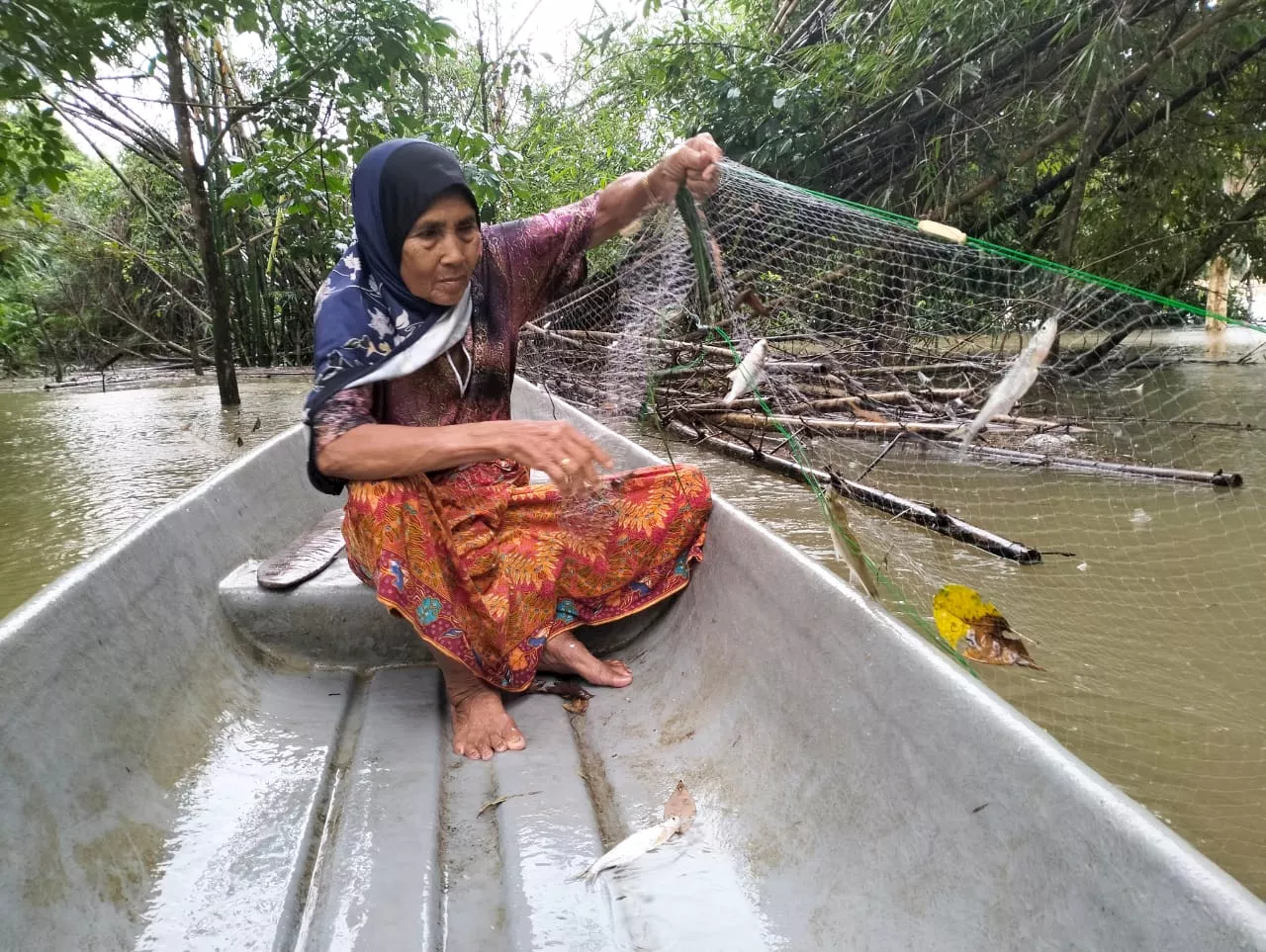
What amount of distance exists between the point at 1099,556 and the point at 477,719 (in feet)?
7.41

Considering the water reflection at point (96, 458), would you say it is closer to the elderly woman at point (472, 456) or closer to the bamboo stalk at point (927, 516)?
the elderly woman at point (472, 456)

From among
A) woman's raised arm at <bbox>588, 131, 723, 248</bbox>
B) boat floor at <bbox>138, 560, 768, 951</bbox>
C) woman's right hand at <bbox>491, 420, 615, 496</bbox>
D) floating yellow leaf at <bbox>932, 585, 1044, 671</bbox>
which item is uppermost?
woman's raised arm at <bbox>588, 131, 723, 248</bbox>

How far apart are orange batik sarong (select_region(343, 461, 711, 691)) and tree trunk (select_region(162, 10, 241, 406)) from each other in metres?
4.81

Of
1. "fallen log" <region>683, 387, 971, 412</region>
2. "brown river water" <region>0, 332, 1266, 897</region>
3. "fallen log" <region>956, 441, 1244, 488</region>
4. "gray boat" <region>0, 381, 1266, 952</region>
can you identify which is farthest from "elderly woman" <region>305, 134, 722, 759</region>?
"fallen log" <region>683, 387, 971, 412</region>

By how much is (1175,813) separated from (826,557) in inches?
56.0

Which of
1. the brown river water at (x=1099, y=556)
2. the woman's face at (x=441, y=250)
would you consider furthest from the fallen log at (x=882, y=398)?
the woman's face at (x=441, y=250)

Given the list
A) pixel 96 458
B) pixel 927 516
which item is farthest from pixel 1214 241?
pixel 96 458

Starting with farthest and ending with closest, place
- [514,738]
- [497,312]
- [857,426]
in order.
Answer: [857,426] → [497,312] → [514,738]

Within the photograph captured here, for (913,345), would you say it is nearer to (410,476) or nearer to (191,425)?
(410,476)

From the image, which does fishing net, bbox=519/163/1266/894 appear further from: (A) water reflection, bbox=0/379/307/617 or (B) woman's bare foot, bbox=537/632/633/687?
(A) water reflection, bbox=0/379/307/617

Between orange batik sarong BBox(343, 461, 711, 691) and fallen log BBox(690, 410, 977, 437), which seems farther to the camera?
fallen log BBox(690, 410, 977, 437)

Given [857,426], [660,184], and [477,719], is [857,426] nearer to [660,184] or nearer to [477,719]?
[660,184]

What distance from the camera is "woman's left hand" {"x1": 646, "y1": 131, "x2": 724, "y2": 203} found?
5.93 feet

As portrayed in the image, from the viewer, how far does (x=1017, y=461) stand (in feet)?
12.0
